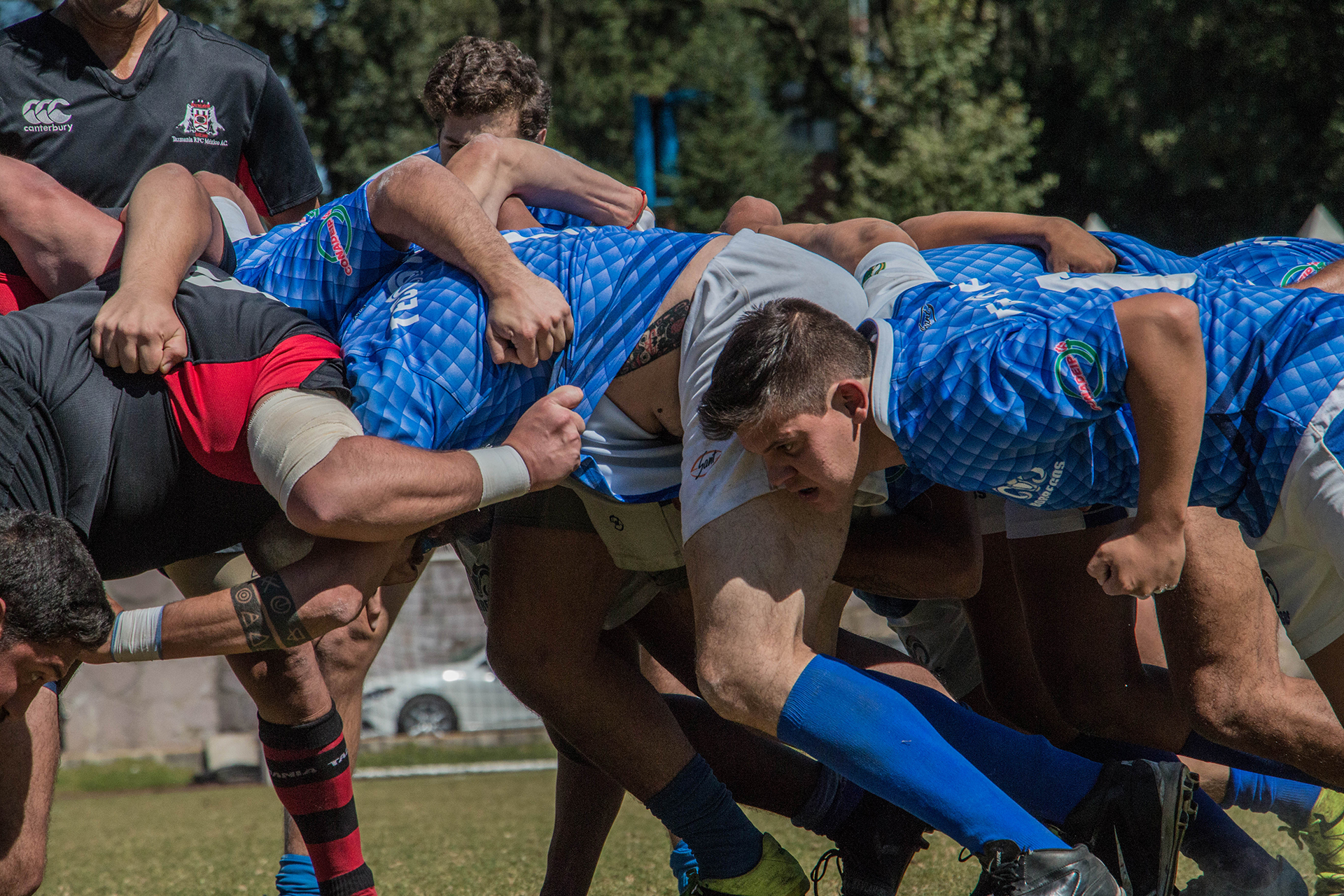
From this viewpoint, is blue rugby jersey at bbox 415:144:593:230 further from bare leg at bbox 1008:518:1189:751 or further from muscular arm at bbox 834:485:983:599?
bare leg at bbox 1008:518:1189:751

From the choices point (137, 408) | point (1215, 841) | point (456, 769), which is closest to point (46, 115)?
point (137, 408)

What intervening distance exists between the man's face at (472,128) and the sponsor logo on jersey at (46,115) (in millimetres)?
1121

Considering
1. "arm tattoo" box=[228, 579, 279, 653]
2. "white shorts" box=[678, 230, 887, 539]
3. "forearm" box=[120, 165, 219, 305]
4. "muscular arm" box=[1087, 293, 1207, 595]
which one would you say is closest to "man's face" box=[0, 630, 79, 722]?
"arm tattoo" box=[228, 579, 279, 653]

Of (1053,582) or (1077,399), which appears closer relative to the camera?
(1077,399)

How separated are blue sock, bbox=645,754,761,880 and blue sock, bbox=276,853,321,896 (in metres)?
1.19

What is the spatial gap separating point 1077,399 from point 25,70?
3.19 metres

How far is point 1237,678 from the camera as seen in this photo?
3139 mm

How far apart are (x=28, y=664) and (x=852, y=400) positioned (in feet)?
6.15

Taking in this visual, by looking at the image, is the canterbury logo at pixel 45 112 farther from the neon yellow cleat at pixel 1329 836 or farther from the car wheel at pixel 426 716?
the car wheel at pixel 426 716

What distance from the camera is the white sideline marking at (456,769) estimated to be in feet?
34.5

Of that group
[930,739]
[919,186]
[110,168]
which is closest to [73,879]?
[110,168]

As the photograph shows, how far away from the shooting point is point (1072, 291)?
2748mm

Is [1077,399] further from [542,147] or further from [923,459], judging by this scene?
[542,147]

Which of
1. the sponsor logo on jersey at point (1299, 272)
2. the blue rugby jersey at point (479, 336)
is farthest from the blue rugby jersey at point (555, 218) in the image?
the sponsor logo on jersey at point (1299, 272)
